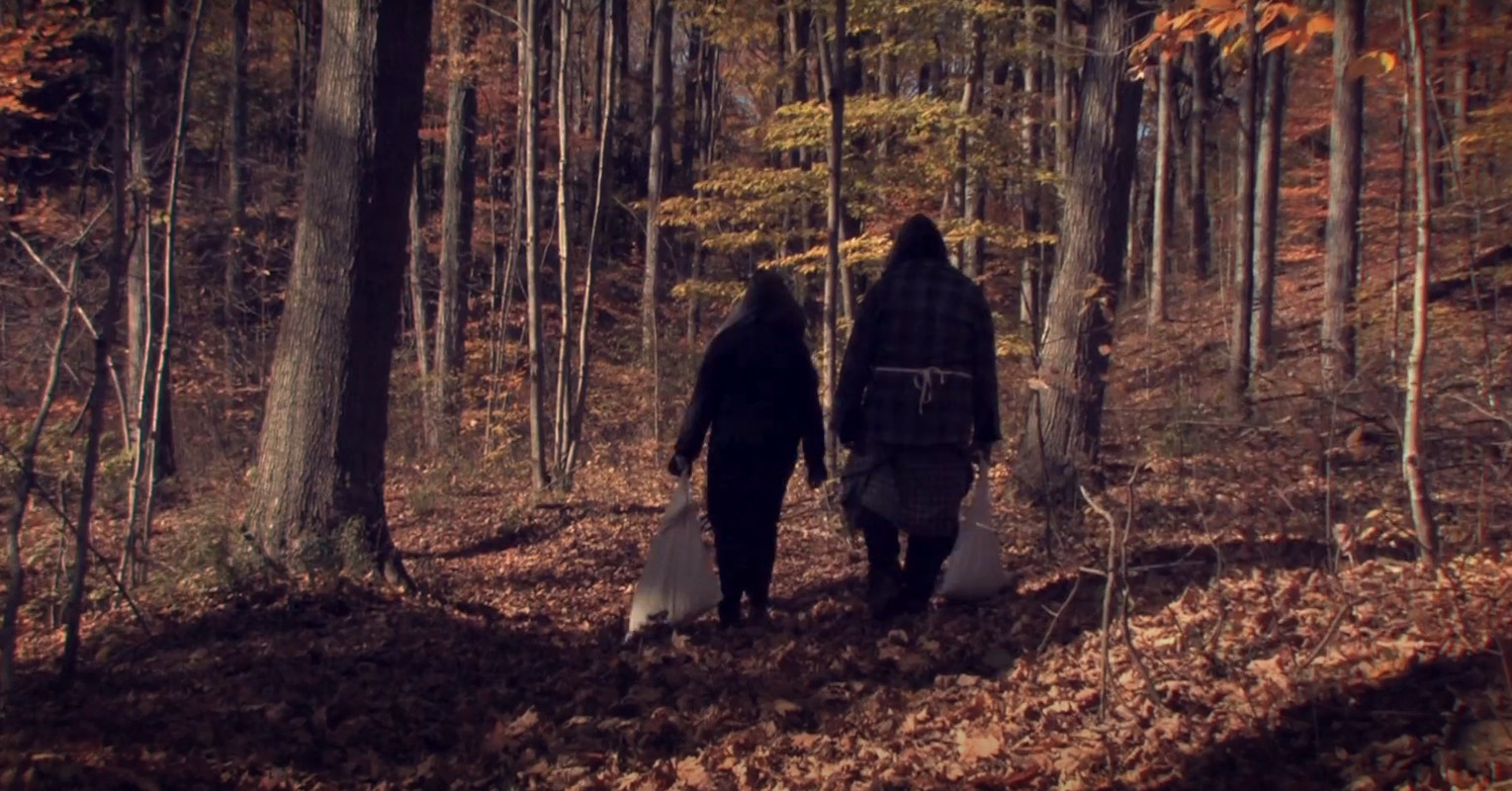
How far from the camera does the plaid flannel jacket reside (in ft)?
19.9

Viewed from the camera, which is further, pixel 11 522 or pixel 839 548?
pixel 839 548

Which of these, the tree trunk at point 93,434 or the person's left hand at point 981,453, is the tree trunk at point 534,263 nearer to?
the tree trunk at point 93,434

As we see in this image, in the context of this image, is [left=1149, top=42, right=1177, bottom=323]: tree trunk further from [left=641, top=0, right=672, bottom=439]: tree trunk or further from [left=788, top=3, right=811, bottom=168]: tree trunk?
[left=641, top=0, right=672, bottom=439]: tree trunk

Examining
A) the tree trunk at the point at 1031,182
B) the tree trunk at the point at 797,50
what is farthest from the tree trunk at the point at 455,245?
the tree trunk at the point at 1031,182

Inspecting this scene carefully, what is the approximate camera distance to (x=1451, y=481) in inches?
344

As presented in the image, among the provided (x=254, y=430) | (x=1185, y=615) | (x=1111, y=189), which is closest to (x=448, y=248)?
(x=254, y=430)

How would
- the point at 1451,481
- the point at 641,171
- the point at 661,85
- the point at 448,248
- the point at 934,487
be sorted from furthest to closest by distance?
the point at 641,171
the point at 661,85
the point at 448,248
the point at 1451,481
the point at 934,487

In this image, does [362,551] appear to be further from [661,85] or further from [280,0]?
[661,85]

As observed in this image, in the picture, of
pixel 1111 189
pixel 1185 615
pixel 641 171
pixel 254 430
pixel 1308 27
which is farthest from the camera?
pixel 641 171

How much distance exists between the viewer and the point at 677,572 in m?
6.22

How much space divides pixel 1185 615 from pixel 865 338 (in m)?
1.98

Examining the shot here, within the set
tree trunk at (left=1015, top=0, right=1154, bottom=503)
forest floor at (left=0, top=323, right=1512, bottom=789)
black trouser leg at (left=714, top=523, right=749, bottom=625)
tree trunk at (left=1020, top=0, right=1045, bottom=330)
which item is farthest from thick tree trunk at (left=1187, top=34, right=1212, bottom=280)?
black trouser leg at (left=714, top=523, right=749, bottom=625)

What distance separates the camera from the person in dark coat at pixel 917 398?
609 centimetres

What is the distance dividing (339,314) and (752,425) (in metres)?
2.71
